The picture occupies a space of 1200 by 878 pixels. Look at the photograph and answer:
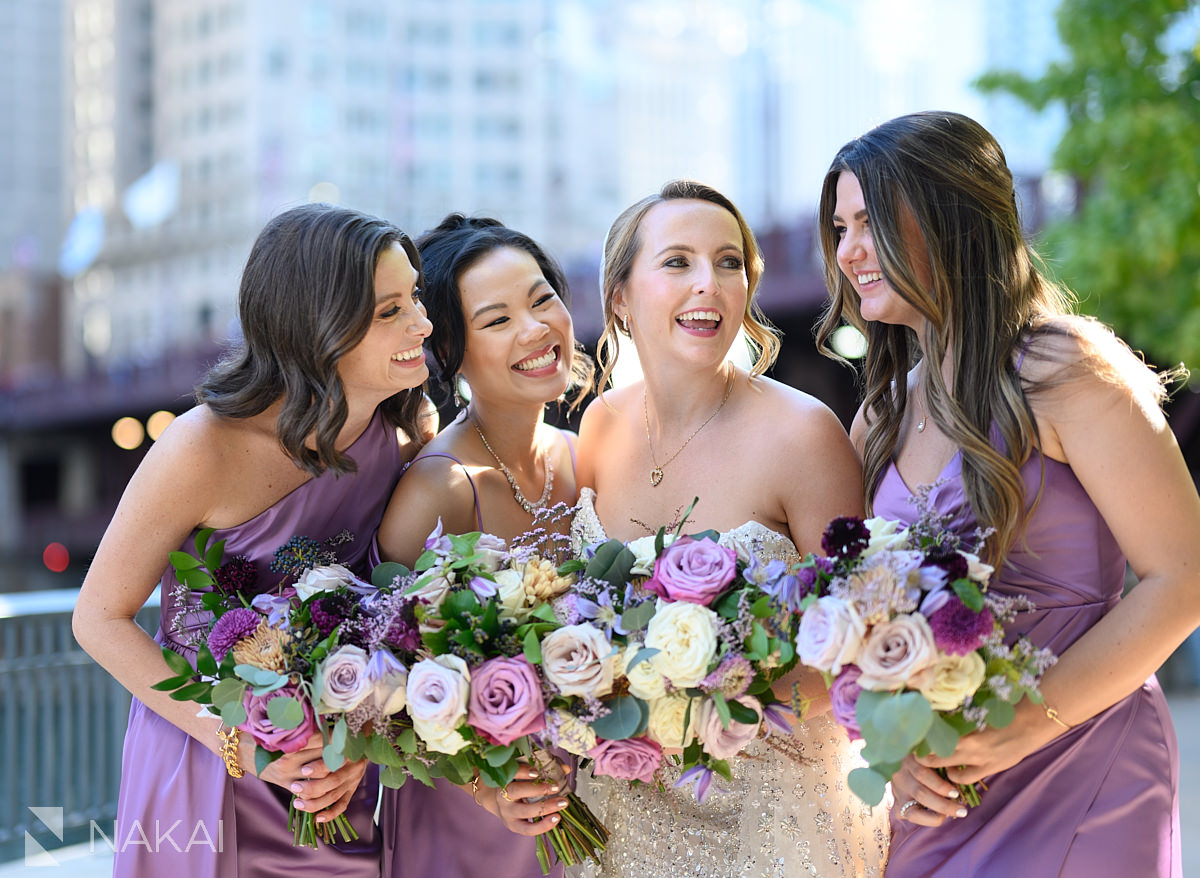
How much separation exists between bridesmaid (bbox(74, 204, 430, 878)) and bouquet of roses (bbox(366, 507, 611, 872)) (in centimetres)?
46

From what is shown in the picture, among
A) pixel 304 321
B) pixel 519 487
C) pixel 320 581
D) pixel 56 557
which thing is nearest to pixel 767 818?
pixel 519 487

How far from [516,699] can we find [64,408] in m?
47.8

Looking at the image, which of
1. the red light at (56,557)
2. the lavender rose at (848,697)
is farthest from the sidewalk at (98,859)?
the red light at (56,557)

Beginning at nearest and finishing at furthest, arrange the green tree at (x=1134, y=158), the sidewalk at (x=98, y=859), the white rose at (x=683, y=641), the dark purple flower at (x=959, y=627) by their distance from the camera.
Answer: the dark purple flower at (x=959, y=627) < the white rose at (x=683, y=641) < the sidewalk at (x=98, y=859) < the green tree at (x=1134, y=158)

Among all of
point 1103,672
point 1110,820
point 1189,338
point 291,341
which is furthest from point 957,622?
point 1189,338

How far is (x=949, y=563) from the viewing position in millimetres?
2371

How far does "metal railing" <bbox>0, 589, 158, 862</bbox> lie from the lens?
242 inches

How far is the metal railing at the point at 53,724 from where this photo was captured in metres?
6.14

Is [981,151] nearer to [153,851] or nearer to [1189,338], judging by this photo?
[153,851]

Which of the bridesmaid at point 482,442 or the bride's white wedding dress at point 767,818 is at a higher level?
the bridesmaid at point 482,442

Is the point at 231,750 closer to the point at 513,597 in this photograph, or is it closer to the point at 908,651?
the point at 513,597

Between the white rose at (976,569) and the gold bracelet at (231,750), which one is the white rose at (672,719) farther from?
the gold bracelet at (231,750)

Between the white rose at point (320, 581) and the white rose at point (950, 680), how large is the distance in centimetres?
136

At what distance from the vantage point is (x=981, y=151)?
2961 millimetres
